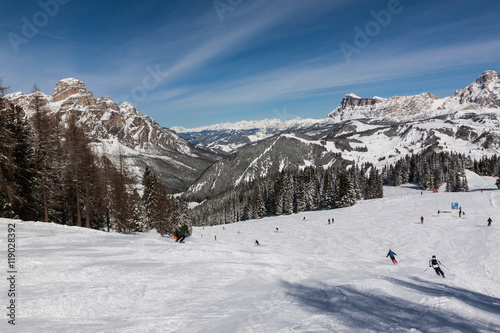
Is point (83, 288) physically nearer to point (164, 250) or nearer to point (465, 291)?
point (164, 250)

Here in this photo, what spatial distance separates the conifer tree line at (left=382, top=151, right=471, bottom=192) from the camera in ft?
332

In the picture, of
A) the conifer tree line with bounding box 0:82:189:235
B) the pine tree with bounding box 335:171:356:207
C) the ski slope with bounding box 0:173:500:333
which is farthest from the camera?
the pine tree with bounding box 335:171:356:207

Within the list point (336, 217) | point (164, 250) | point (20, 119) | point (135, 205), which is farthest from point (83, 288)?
point (336, 217)

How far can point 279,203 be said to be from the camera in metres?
88.1

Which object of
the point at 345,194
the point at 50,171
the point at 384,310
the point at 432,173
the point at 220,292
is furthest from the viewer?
the point at 432,173

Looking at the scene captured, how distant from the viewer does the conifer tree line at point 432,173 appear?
101312mm

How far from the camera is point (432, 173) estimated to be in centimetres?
12200

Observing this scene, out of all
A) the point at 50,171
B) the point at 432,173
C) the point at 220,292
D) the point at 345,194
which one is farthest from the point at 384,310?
the point at 432,173

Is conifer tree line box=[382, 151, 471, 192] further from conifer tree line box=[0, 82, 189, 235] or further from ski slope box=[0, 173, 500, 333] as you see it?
conifer tree line box=[0, 82, 189, 235]

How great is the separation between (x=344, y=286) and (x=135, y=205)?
39.3 metres

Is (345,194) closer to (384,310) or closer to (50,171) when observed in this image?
(384,310)

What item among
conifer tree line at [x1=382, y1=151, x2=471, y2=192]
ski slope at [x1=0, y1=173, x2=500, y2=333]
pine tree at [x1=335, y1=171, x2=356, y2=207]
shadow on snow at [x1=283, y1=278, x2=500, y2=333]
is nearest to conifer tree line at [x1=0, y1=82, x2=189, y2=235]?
ski slope at [x1=0, y1=173, x2=500, y2=333]

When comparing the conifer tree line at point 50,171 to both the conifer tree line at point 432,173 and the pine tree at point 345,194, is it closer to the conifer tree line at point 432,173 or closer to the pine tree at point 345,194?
the pine tree at point 345,194

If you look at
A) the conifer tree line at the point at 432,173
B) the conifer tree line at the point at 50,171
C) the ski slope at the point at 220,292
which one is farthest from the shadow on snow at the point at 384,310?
the conifer tree line at the point at 432,173
